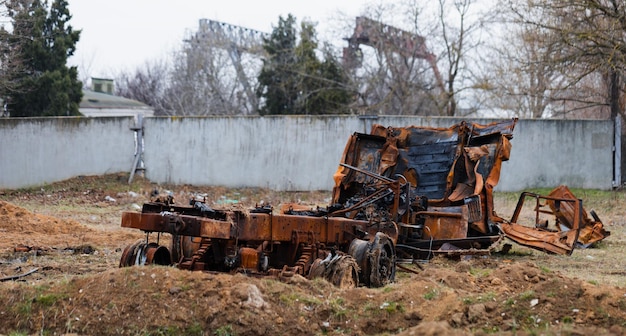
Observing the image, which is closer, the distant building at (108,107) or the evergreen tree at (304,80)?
the evergreen tree at (304,80)

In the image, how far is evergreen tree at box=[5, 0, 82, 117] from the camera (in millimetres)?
32281

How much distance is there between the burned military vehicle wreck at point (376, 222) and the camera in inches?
344

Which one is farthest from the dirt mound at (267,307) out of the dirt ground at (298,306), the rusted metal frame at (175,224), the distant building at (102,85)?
the distant building at (102,85)

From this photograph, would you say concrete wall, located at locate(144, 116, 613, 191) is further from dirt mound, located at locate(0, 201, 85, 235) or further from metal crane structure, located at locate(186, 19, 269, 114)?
metal crane structure, located at locate(186, 19, 269, 114)

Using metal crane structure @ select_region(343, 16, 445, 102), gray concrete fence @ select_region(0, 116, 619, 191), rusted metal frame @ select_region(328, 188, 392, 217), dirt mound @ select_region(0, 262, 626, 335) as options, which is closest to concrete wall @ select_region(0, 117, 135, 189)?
gray concrete fence @ select_region(0, 116, 619, 191)

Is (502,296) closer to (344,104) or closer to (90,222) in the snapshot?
(90,222)

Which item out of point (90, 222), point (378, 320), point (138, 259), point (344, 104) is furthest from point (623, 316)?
point (344, 104)

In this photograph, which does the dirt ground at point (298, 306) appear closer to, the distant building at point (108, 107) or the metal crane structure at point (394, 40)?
the metal crane structure at point (394, 40)

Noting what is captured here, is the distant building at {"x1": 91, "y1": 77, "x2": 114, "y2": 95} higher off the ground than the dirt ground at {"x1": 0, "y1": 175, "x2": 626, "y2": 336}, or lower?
higher

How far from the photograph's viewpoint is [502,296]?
7.36 metres

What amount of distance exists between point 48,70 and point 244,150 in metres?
11.8

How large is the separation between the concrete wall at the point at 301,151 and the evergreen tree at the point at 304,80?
12.3m

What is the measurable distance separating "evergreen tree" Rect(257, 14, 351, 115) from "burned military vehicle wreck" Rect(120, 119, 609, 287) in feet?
78.7

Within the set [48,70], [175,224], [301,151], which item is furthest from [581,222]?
[48,70]
